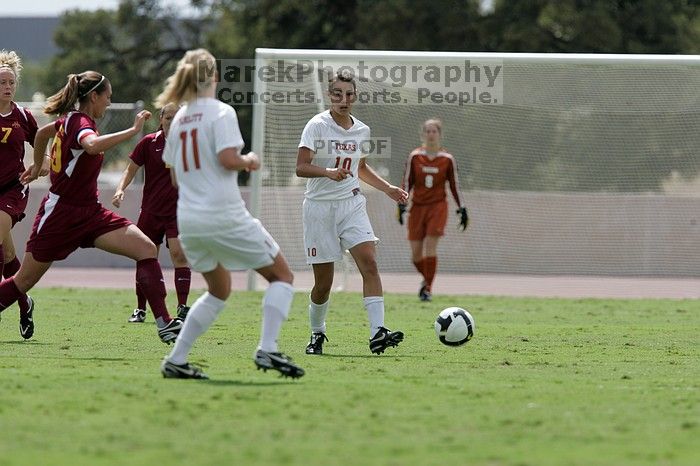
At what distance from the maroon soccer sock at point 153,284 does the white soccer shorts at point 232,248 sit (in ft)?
6.95

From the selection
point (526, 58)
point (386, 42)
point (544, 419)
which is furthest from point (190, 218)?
point (386, 42)

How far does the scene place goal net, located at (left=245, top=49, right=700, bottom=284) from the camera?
17031 millimetres

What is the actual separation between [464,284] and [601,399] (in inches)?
537

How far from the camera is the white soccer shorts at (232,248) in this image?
695 cm

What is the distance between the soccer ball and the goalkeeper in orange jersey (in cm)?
601

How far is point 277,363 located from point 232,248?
2.51 feet

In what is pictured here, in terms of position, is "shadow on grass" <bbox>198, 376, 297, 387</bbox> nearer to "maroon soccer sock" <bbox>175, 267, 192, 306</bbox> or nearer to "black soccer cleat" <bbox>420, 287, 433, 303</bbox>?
"maroon soccer sock" <bbox>175, 267, 192, 306</bbox>

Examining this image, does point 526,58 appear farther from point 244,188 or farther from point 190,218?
point 190,218

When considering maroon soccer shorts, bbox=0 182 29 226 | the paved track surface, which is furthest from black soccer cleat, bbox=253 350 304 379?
the paved track surface

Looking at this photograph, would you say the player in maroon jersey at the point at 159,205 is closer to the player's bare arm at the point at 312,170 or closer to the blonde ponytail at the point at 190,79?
the player's bare arm at the point at 312,170

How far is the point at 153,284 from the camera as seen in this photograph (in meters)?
9.24
